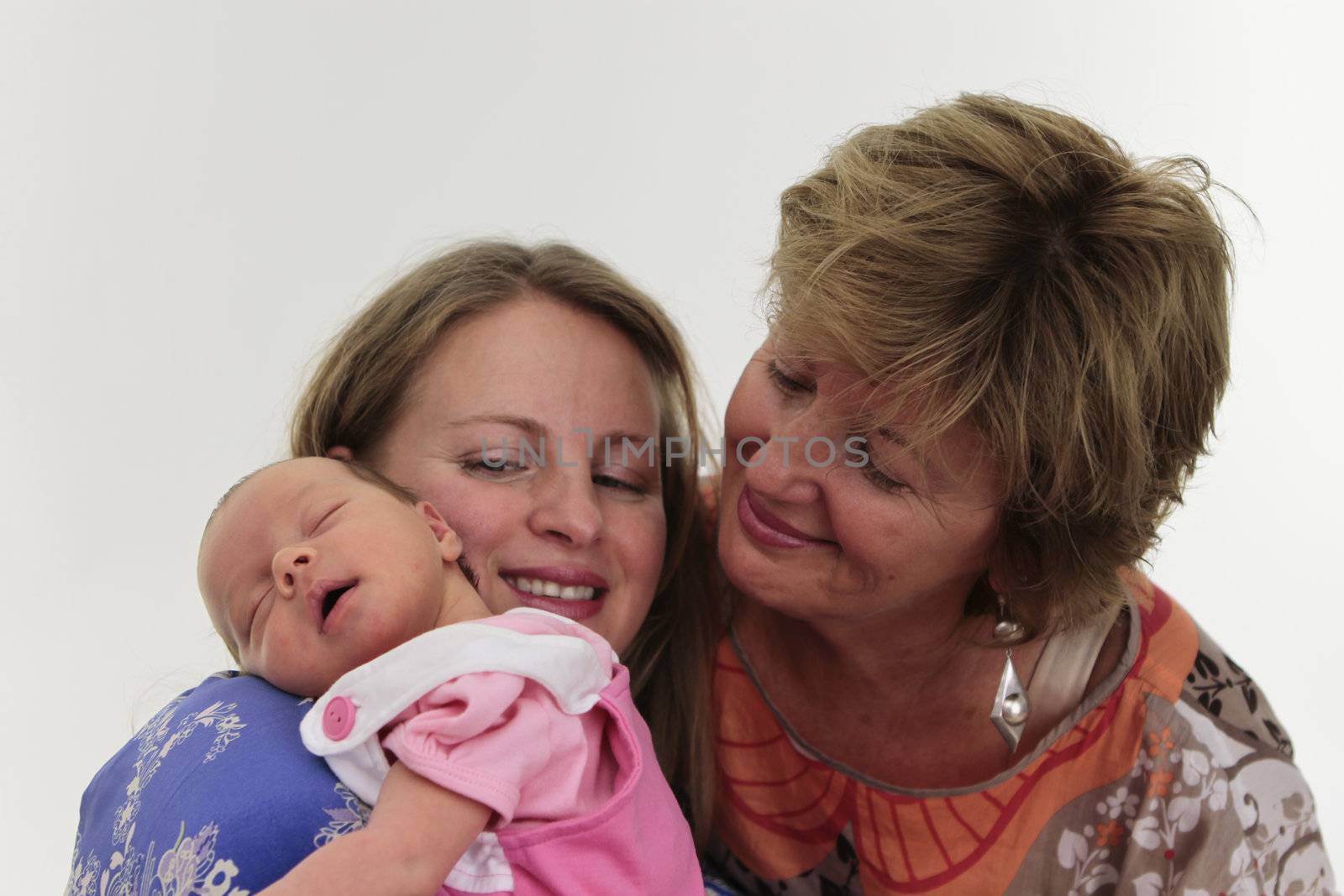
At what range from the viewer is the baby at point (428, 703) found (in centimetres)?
156

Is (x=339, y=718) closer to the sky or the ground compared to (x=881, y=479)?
closer to the ground

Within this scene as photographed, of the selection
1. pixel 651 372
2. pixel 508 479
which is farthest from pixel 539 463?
pixel 651 372

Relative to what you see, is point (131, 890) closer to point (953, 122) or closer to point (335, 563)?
point (335, 563)

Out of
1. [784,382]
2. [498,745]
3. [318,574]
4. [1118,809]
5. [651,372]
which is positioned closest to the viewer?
[498,745]

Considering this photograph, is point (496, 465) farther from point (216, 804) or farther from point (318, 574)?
point (216, 804)

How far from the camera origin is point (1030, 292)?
1.95 meters

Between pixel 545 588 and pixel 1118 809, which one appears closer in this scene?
pixel 545 588

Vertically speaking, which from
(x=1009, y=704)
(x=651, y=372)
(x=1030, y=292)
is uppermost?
(x=1030, y=292)

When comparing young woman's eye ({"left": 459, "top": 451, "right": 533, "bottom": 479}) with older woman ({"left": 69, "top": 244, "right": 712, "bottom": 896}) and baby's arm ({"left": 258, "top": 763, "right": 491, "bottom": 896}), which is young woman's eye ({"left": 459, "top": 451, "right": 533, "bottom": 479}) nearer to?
older woman ({"left": 69, "top": 244, "right": 712, "bottom": 896})

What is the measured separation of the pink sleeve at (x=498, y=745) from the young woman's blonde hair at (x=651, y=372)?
0.83 m

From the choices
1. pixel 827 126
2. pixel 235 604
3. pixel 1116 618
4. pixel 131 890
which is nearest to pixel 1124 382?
pixel 1116 618

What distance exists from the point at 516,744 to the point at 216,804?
40cm

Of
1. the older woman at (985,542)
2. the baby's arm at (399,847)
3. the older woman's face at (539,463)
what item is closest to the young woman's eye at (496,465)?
the older woman's face at (539,463)

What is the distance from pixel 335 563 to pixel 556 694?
33 cm
